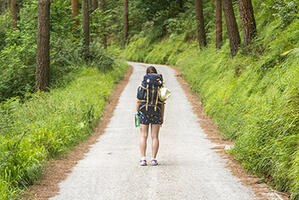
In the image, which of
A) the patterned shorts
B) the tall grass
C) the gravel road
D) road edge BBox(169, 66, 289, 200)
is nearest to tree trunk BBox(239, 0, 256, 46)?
the tall grass

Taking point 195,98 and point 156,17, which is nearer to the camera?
point 195,98

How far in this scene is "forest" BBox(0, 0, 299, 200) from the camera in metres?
7.10

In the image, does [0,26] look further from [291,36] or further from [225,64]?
[291,36]

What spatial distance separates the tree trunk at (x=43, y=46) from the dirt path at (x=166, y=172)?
568 centimetres

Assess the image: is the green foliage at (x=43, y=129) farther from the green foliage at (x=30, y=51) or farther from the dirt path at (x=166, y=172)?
the green foliage at (x=30, y=51)

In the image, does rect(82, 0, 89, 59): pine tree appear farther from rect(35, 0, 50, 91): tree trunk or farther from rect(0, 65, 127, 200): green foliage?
rect(35, 0, 50, 91): tree trunk

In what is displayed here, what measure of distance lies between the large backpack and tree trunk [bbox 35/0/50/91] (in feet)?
32.7

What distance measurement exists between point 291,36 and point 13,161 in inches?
356

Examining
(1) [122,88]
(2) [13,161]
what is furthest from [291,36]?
(1) [122,88]

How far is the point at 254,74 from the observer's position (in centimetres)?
1298

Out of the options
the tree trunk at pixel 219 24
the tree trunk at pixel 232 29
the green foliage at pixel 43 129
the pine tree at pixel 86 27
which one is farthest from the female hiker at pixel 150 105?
the pine tree at pixel 86 27

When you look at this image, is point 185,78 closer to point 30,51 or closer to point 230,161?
point 30,51

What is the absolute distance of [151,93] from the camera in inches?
325

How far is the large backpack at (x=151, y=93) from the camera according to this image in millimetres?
8219
